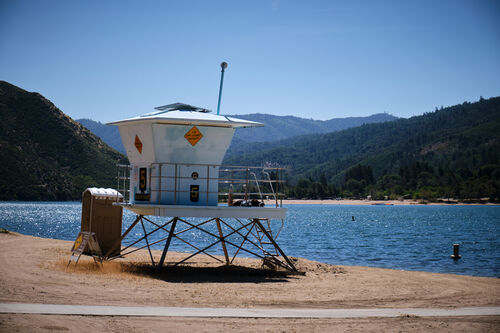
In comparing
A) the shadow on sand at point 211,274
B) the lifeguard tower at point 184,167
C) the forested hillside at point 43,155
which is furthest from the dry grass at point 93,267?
the forested hillside at point 43,155

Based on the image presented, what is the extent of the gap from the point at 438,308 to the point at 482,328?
237 centimetres

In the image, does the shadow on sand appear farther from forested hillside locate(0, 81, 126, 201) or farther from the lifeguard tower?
forested hillside locate(0, 81, 126, 201)

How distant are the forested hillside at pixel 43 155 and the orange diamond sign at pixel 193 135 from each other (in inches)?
4513

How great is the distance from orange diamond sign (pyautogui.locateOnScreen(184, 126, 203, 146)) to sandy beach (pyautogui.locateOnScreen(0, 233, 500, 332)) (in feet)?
15.7

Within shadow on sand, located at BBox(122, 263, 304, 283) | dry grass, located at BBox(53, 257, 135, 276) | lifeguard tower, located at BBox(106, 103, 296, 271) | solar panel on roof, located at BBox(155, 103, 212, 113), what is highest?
solar panel on roof, located at BBox(155, 103, 212, 113)

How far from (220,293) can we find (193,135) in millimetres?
6312

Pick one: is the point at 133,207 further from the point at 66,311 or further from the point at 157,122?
the point at 66,311

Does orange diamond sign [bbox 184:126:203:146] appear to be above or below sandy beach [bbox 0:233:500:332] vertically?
above

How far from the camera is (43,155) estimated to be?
450 ft

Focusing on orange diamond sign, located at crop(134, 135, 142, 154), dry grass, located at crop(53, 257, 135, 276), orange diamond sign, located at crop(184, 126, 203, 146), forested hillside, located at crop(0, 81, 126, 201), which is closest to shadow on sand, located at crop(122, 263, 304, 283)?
dry grass, located at crop(53, 257, 135, 276)

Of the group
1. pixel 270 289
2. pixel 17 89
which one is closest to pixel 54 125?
pixel 17 89

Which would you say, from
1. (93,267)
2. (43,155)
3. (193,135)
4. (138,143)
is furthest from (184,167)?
(43,155)

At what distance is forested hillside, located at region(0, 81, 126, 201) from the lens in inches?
5197

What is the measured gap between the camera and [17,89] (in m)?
147
